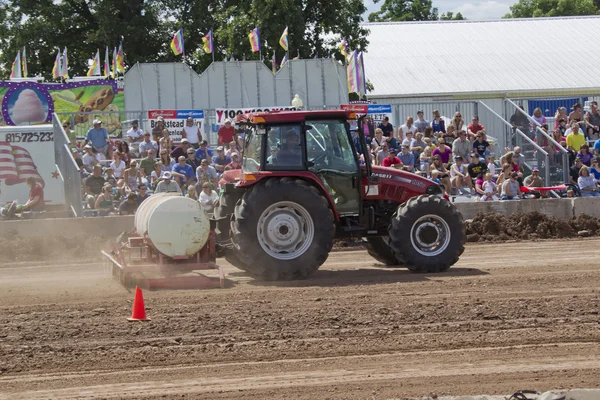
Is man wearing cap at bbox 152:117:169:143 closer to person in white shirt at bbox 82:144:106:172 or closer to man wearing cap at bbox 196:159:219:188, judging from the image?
person in white shirt at bbox 82:144:106:172

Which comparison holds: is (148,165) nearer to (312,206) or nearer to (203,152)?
(203,152)

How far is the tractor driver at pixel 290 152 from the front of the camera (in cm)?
1143

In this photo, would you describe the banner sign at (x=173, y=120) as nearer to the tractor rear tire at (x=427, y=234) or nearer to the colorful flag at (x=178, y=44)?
the colorful flag at (x=178, y=44)

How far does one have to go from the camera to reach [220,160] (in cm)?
1912

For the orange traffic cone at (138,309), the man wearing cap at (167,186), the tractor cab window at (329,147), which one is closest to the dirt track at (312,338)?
the orange traffic cone at (138,309)

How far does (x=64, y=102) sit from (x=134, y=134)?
8565mm

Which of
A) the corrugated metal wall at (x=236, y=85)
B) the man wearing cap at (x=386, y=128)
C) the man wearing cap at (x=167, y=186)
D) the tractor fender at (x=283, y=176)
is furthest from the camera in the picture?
the corrugated metal wall at (x=236, y=85)

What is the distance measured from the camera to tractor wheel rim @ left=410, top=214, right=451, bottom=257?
38.4 feet

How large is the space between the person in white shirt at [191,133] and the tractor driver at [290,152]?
9782mm

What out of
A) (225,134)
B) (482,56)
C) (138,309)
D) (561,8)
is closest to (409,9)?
(561,8)

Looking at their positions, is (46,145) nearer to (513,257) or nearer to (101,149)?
(101,149)

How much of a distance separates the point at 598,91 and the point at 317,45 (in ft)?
43.0

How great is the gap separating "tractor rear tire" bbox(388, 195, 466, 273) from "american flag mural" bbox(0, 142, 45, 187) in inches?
416

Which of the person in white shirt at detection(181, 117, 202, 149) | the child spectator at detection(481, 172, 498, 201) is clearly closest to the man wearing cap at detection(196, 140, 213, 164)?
the person in white shirt at detection(181, 117, 202, 149)
